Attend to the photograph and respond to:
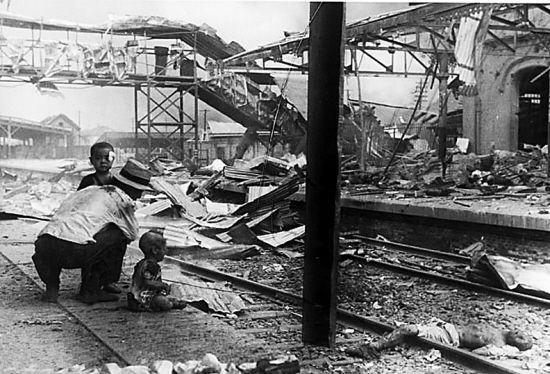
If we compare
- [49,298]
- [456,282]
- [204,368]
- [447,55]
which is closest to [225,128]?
[447,55]

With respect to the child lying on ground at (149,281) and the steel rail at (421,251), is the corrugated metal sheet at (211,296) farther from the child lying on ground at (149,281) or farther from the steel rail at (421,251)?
the steel rail at (421,251)

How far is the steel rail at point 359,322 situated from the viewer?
4.80 meters

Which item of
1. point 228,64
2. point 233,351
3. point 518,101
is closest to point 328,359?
point 233,351

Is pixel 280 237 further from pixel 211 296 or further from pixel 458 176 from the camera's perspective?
pixel 458 176

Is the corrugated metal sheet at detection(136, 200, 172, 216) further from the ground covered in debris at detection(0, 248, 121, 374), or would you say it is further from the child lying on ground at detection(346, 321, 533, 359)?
the child lying on ground at detection(346, 321, 533, 359)

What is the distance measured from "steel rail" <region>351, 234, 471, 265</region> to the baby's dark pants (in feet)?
17.1

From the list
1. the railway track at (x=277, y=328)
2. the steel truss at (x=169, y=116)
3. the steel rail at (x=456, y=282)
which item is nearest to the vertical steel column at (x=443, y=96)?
the steel truss at (x=169, y=116)

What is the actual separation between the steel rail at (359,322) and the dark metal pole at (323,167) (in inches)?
31.4

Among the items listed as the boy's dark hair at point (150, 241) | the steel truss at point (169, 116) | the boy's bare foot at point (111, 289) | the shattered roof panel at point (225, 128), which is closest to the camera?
the boy's dark hair at point (150, 241)

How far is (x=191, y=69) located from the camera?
8.73 m

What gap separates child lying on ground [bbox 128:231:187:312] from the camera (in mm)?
5945

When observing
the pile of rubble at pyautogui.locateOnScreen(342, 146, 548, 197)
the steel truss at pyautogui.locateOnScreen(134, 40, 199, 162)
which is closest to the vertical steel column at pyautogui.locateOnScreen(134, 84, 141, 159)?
the steel truss at pyautogui.locateOnScreen(134, 40, 199, 162)

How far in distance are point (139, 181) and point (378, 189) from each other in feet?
27.5

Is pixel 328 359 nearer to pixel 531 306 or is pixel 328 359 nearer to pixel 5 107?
pixel 531 306
